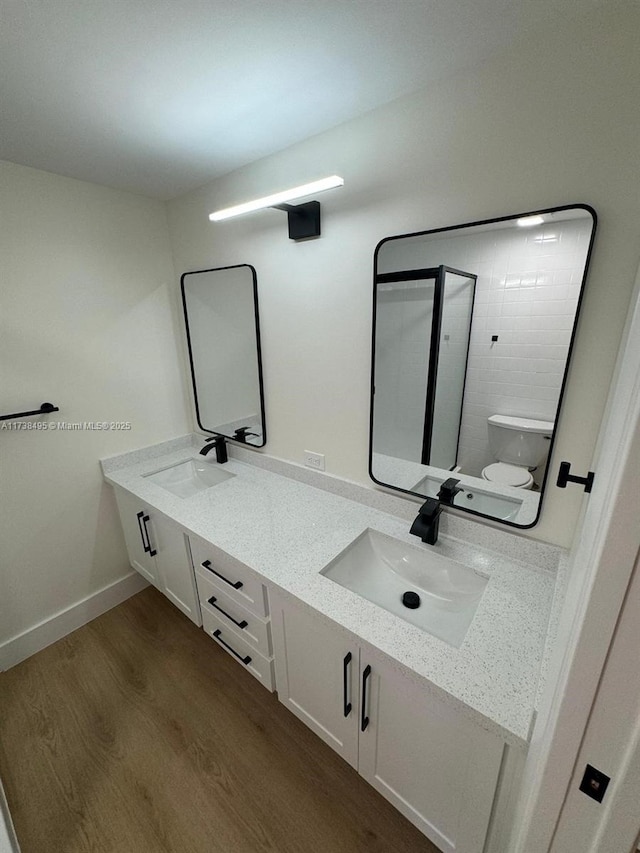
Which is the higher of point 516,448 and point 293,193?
point 293,193

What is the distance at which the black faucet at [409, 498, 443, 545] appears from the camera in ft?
3.99

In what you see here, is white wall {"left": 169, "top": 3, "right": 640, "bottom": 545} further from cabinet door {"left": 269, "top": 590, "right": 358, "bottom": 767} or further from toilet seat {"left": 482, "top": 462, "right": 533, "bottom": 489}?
cabinet door {"left": 269, "top": 590, "right": 358, "bottom": 767}

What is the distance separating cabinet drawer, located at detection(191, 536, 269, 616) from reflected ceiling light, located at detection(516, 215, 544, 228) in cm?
140

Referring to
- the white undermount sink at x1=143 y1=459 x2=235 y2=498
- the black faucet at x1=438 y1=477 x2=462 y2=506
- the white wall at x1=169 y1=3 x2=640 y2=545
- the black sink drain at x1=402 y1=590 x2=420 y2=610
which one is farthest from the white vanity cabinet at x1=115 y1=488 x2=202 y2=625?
the black faucet at x1=438 y1=477 x2=462 y2=506

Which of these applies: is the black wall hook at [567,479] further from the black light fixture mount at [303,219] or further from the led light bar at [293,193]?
the black light fixture mount at [303,219]

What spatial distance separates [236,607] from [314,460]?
728 mm

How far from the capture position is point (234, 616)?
140 cm

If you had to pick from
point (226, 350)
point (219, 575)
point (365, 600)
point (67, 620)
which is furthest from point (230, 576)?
point (67, 620)

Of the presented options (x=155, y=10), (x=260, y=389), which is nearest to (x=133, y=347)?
(x=260, y=389)

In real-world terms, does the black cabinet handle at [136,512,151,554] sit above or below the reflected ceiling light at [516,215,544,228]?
below

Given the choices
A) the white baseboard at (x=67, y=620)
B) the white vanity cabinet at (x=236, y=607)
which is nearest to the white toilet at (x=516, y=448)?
the white vanity cabinet at (x=236, y=607)

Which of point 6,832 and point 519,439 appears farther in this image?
point 519,439

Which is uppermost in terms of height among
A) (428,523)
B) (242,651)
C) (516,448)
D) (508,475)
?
(516,448)

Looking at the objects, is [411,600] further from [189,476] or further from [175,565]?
[189,476]
